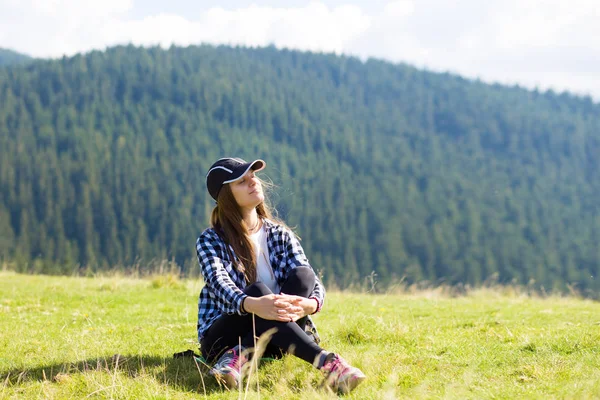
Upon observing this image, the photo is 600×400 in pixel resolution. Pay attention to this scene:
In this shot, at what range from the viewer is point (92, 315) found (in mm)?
8234

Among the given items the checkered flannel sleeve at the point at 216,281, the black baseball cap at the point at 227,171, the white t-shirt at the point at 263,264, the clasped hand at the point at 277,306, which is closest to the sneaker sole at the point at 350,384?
the clasped hand at the point at 277,306

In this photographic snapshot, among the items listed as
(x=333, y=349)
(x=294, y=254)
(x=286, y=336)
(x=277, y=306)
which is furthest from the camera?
(x=333, y=349)

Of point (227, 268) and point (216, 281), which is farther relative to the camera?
point (227, 268)

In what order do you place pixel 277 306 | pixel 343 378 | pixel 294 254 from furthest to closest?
pixel 294 254 → pixel 277 306 → pixel 343 378

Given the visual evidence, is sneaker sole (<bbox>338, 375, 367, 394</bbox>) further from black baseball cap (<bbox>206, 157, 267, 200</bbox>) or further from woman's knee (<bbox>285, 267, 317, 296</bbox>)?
black baseball cap (<bbox>206, 157, 267, 200</bbox>)

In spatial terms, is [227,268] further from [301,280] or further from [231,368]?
[231,368]

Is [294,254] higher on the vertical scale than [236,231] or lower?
lower

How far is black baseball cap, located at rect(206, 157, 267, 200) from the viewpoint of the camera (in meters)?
4.76

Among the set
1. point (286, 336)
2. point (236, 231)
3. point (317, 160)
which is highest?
point (317, 160)

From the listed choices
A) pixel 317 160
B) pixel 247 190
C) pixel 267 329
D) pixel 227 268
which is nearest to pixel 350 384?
pixel 267 329

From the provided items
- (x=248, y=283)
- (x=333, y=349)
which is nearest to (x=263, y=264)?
(x=248, y=283)

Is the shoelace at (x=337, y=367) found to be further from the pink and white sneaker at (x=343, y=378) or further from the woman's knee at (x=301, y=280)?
the woman's knee at (x=301, y=280)

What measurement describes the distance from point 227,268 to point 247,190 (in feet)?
1.88

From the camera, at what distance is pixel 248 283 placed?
4770 millimetres
